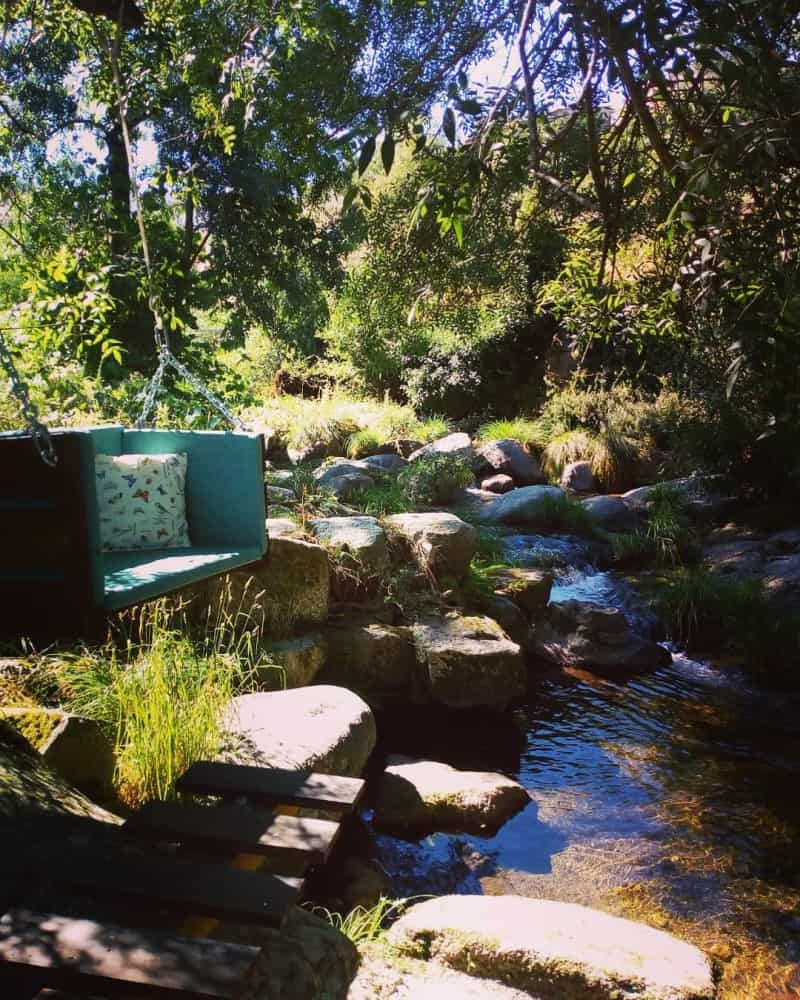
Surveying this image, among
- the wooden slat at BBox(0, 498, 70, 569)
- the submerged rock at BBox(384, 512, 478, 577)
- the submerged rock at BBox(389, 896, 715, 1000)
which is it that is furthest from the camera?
the submerged rock at BBox(384, 512, 478, 577)

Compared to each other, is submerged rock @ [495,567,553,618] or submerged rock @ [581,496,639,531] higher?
submerged rock @ [581,496,639,531]

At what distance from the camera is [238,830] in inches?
91.7

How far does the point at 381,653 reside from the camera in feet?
15.9

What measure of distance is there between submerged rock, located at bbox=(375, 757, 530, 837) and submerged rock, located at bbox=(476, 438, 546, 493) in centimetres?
669

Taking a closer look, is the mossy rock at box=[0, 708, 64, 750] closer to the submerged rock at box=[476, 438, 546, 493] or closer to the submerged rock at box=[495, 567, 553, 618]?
the submerged rock at box=[495, 567, 553, 618]

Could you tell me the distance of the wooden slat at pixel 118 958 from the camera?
5.39ft

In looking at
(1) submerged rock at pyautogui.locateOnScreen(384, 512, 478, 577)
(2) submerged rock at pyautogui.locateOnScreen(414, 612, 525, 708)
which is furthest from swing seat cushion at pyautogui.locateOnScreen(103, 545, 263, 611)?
(1) submerged rock at pyautogui.locateOnScreen(384, 512, 478, 577)

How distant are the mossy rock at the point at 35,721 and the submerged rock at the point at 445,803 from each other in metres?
1.54

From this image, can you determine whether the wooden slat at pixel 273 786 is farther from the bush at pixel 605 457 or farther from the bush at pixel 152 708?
the bush at pixel 605 457

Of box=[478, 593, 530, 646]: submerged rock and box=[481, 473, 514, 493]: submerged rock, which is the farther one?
box=[481, 473, 514, 493]: submerged rock

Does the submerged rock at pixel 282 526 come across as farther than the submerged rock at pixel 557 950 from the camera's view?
Yes

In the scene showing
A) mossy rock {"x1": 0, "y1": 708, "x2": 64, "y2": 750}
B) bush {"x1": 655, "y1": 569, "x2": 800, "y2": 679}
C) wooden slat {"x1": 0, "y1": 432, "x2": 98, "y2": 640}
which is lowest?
bush {"x1": 655, "y1": 569, "x2": 800, "y2": 679}

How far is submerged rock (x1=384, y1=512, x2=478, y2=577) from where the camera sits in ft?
18.5

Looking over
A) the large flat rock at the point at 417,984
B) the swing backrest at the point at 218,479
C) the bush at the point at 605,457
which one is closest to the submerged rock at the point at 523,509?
the bush at the point at 605,457
